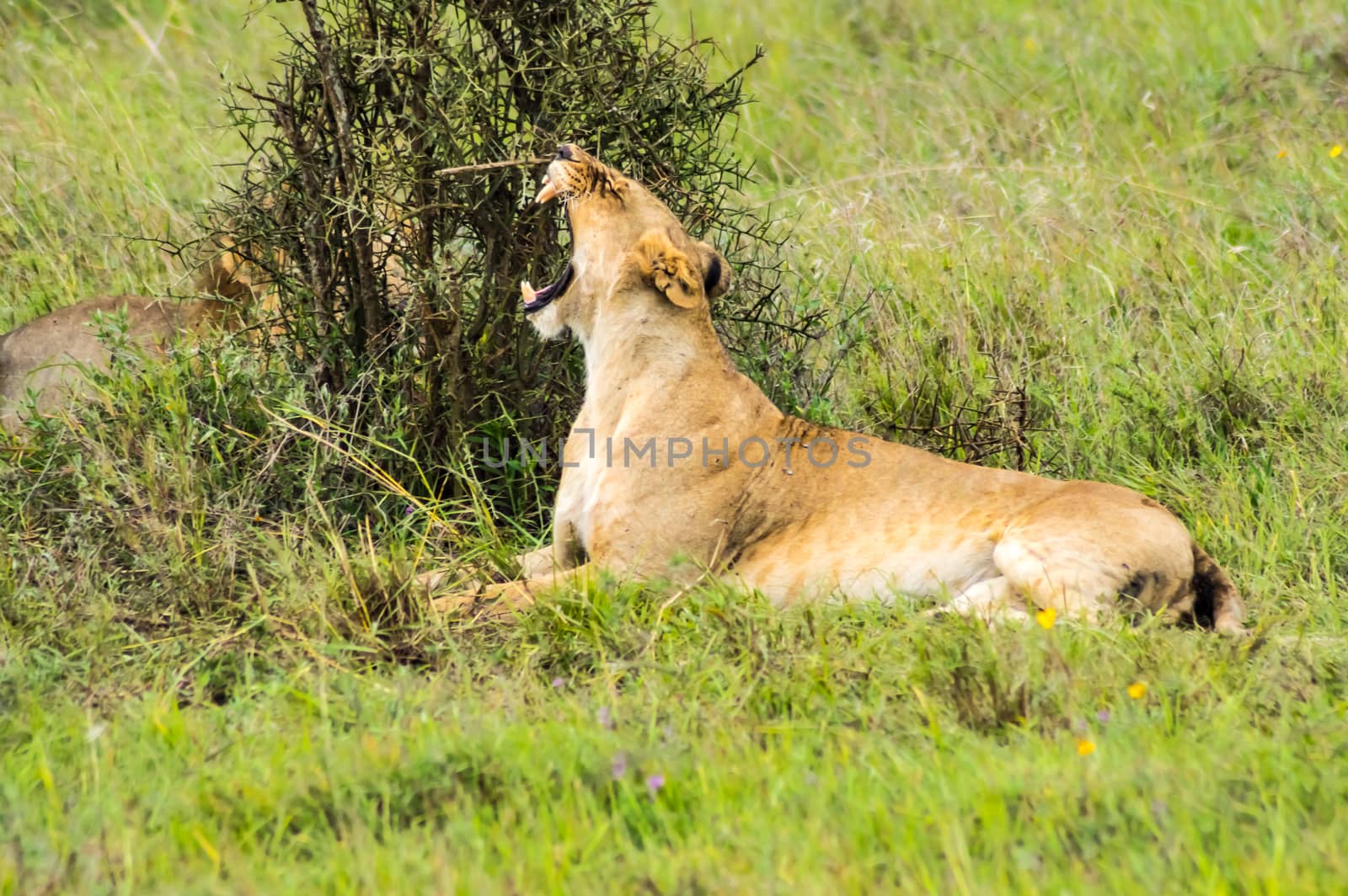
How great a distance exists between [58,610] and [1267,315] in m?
4.83

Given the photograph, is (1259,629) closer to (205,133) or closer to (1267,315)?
(1267,315)

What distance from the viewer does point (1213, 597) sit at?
4.46 m

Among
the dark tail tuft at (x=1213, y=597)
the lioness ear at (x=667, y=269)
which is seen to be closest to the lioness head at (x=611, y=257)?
the lioness ear at (x=667, y=269)

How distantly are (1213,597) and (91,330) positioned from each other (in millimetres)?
3853

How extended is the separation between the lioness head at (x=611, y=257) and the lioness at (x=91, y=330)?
3.84 feet

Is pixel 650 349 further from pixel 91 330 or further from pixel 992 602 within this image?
pixel 91 330

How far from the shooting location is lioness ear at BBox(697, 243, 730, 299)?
15.8 feet

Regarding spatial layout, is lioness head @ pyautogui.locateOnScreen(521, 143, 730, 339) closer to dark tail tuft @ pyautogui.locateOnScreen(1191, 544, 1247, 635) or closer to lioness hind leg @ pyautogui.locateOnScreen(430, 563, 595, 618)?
lioness hind leg @ pyautogui.locateOnScreen(430, 563, 595, 618)

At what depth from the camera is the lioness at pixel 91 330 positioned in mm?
5375

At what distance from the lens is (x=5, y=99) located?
28.1 feet

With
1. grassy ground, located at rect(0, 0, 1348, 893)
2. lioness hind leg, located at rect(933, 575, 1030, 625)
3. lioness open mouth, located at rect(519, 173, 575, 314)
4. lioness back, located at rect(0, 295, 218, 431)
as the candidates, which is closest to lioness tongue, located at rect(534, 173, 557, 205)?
lioness open mouth, located at rect(519, 173, 575, 314)

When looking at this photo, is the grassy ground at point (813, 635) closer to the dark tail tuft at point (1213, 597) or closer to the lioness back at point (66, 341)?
the dark tail tuft at point (1213, 597)

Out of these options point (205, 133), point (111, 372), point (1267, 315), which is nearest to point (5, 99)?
point (205, 133)

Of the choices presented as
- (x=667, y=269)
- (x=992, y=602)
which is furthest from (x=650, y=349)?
(x=992, y=602)
